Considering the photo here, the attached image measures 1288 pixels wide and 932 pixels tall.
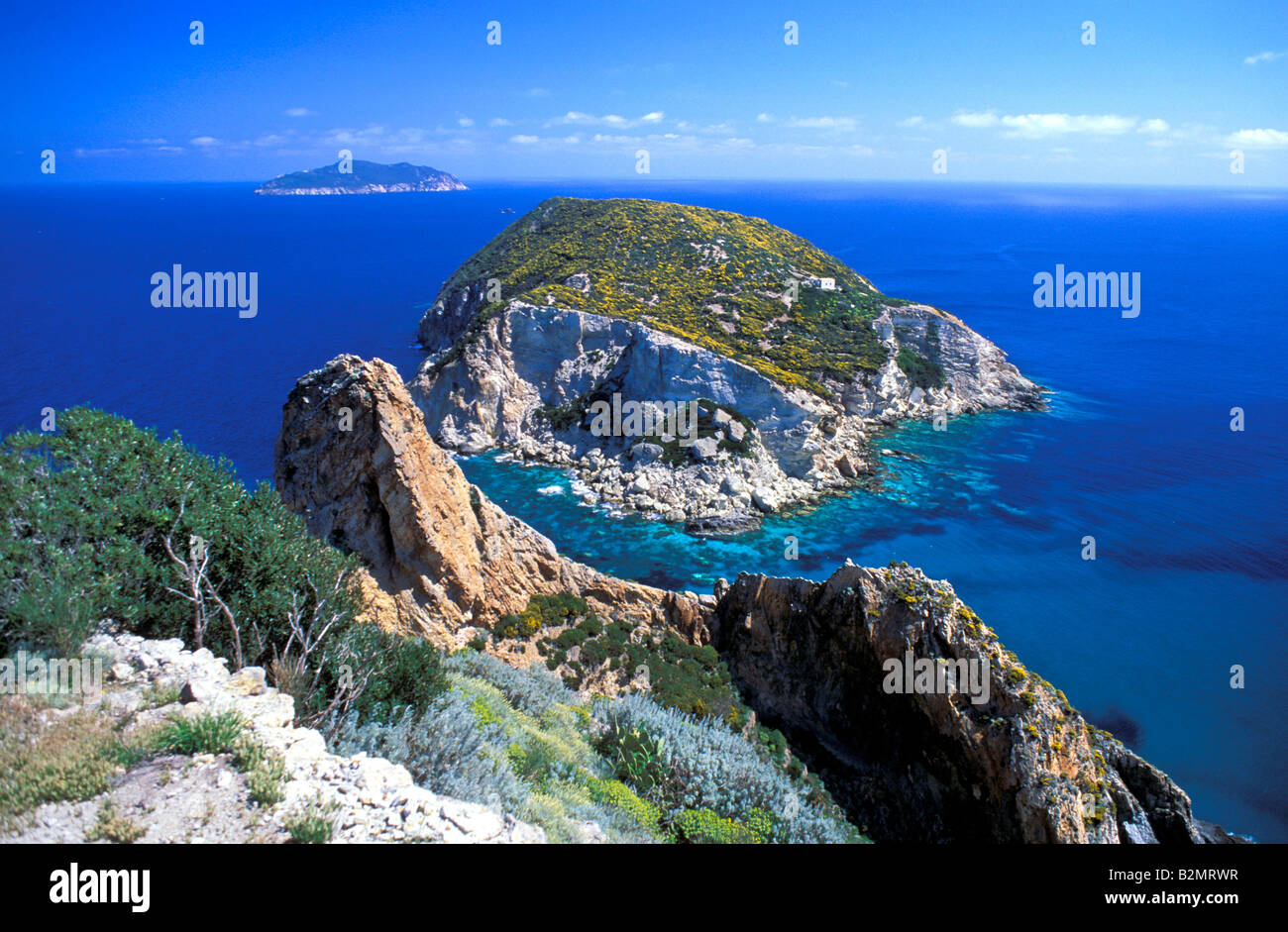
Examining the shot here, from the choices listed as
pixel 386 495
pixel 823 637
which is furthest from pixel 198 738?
pixel 823 637

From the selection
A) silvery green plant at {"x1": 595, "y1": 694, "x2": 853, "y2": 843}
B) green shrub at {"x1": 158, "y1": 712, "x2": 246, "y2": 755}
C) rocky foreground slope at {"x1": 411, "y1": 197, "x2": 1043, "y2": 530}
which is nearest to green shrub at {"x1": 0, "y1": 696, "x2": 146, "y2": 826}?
green shrub at {"x1": 158, "y1": 712, "x2": 246, "y2": 755}

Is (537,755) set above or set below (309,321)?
below

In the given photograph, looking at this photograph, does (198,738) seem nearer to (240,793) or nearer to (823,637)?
(240,793)

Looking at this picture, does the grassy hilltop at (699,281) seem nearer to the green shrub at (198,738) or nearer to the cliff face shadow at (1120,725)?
the cliff face shadow at (1120,725)
